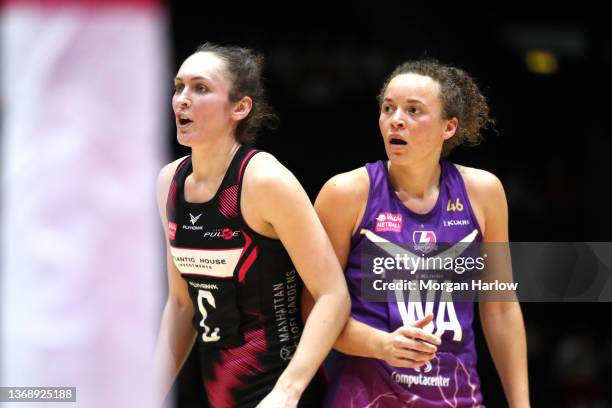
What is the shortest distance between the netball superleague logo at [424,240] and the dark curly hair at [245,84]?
2.14 ft

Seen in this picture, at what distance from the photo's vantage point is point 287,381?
8.39 ft

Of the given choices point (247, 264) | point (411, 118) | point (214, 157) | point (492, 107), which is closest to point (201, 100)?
point (214, 157)

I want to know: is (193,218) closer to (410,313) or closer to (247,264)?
(247,264)

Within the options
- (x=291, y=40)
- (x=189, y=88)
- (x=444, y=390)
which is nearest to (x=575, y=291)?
(x=444, y=390)

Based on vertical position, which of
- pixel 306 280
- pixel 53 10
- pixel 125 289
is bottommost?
pixel 306 280

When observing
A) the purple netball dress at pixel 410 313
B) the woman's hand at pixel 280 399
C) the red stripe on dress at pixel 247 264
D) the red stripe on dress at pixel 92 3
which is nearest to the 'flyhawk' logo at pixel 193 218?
the red stripe on dress at pixel 247 264

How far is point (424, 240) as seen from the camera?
2.87m

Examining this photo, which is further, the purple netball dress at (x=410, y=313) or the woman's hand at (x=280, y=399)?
the purple netball dress at (x=410, y=313)

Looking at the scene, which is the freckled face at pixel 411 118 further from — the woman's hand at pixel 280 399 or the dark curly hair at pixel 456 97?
the woman's hand at pixel 280 399

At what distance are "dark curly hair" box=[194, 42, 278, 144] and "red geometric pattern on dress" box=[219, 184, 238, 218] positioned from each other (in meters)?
0.24

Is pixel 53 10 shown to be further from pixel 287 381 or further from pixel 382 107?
pixel 382 107

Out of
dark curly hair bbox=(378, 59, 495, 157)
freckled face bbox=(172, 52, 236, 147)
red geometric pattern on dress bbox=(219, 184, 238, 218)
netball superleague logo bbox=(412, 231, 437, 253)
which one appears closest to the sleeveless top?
red geometric pattern on dress bbox=(219, 184, 238, 218)

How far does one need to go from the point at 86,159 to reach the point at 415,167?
198cm

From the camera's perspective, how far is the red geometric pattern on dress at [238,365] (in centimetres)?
280
